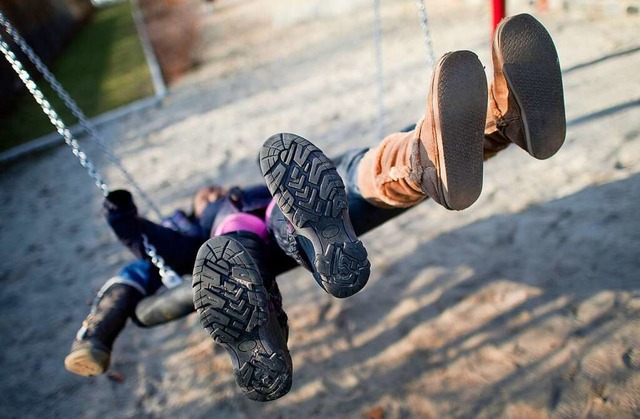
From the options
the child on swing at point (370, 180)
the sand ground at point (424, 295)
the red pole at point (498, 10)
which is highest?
the child on swing at point (370, 180)

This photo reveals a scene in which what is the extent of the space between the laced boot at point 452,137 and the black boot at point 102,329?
0.98m

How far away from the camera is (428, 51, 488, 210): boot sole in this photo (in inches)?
43.1

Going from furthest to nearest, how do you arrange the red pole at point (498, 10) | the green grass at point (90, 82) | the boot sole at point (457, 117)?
the green grass at point (90, 82)
the red pole at point (498, 10)
the boot sole at point (457, 117)

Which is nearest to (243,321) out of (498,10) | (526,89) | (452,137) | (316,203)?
(316,203)

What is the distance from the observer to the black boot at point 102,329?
4.52 ft

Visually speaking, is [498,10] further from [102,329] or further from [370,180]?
[102,329]

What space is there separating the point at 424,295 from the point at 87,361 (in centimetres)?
116

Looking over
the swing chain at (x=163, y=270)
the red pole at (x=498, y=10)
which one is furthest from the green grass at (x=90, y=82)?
the swing chain at (x=163, y=270)

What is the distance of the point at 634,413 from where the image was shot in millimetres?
1271

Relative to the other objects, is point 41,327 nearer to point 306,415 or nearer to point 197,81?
point 306,415

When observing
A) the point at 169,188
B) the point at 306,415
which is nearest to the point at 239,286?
the point at 306,415

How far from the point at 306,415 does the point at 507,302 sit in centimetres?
79

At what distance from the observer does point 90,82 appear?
6848mm

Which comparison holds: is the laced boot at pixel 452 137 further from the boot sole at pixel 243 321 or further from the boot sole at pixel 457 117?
the boot sole at pixel 243 321
